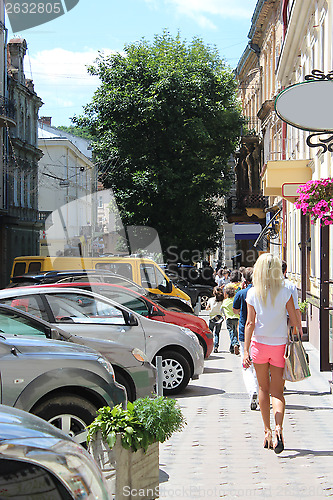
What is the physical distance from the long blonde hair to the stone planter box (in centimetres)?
220

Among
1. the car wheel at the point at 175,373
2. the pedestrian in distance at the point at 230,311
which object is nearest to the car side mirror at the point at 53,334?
the car wheel at the point at 175,373

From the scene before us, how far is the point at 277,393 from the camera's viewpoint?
6.92 metres

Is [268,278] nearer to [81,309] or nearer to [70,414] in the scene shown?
[70,414]

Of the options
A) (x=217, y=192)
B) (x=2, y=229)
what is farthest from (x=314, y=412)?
(x=2, y=229)

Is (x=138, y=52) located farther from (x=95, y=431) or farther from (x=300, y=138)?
(x=95, y=431)

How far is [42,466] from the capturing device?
9.83ft

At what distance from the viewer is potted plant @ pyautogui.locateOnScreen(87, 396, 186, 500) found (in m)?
4.93

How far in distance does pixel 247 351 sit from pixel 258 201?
1344 inches

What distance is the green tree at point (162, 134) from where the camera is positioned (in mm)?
33469

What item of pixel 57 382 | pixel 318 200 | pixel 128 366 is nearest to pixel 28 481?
pixel 57 382

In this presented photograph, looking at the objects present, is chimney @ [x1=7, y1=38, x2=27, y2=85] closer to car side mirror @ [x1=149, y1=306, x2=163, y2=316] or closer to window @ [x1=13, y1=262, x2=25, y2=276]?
window @ [x1=13, y1=262, x2=25, y2=276]

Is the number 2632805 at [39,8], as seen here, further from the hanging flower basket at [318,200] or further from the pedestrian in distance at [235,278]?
the pedestrian in distance at [235,278]

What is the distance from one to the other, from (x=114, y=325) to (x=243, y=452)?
3470 millimetres

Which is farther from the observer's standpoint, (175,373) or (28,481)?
(175,373)
